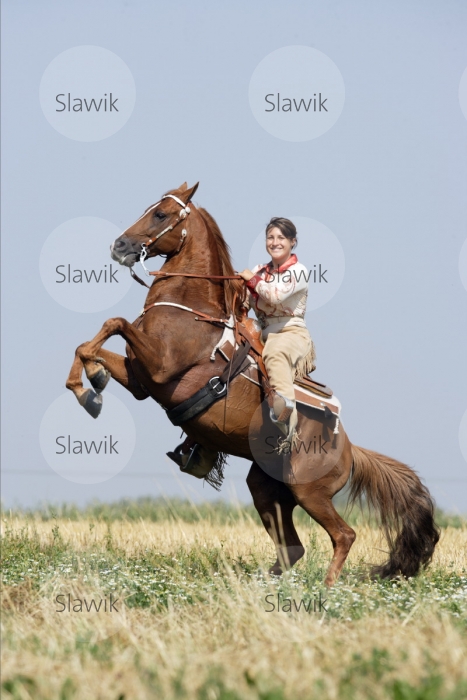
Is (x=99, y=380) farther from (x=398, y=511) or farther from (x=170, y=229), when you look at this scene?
(x=398, y=511)

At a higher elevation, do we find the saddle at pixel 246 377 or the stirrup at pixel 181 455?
the saddle at pixel 246 377

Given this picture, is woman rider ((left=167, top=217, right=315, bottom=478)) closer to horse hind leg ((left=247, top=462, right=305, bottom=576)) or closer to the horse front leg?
horse hind leg ((left=247, top=462, right=305, bottom=576))

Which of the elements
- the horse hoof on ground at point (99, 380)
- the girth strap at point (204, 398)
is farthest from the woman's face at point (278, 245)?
the horse hoof on ground at point (99, 380)

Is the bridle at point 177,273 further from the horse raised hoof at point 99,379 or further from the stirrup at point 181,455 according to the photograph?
the stirrup at point 181,455

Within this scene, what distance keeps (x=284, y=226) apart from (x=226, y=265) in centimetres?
67

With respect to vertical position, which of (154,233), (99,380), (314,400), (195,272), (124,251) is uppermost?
(154,233)

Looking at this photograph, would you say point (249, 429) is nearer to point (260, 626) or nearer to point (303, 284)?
point (303, 284)

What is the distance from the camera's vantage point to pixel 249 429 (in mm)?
7641

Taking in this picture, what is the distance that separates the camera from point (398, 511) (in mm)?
8484

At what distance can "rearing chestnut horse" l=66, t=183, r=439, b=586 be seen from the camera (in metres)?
7.27

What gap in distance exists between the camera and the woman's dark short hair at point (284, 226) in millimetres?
7594

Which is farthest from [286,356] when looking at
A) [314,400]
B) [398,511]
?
[398,511]

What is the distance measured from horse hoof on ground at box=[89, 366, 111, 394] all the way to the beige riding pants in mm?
1297

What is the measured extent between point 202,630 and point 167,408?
253 cm
